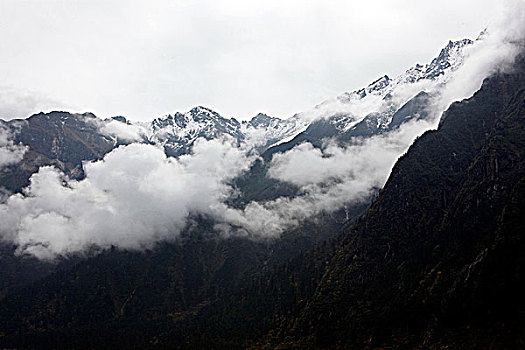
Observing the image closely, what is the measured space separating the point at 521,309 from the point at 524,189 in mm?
73386

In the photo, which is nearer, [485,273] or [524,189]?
[485,273]

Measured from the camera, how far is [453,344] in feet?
478

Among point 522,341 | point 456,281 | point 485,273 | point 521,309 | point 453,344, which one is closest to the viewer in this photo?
point 522,341

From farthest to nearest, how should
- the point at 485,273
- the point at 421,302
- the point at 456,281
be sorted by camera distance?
the point at 421,302
the point at 456,281
the point at 485,273

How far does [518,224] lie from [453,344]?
2486 inches

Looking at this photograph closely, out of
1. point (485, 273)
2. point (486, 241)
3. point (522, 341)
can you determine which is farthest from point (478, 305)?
point (486, 241)

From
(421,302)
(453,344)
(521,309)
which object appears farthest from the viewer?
(421,302)

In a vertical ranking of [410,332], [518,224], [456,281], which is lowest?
[410,332]

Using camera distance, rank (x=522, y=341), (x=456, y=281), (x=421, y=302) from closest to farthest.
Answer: (x=522, y=341)
(x=456, y=281)
(x=421, y=302)

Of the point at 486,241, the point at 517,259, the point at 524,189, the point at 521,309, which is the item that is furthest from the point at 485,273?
the point at 524,189

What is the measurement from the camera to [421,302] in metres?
188

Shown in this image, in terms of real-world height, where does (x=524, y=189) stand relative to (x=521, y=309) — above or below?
above

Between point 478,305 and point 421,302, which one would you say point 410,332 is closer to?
point 421,302

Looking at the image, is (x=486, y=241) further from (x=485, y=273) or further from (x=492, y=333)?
(x=492, y=333)
